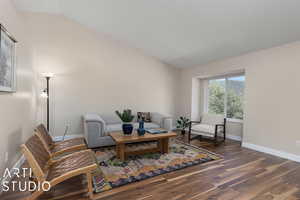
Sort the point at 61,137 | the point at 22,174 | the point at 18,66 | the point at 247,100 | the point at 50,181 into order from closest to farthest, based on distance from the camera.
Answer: the point at 50,181 → the point at 22,174 → the point at 18,66 → the point at 247,100 → the point at 61,137

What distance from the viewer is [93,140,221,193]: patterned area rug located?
2.11 metres

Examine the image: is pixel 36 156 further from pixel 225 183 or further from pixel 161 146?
pixel 225 183

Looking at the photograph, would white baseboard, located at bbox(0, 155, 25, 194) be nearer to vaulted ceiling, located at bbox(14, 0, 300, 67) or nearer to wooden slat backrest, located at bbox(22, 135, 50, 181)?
wooden slat backrest, located at bbox(22, 135, 50, 181)

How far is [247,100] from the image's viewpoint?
3.70 meters

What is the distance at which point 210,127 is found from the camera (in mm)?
4016

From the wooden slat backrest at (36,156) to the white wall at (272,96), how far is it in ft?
13.9

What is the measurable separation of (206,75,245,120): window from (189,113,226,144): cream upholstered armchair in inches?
26.2

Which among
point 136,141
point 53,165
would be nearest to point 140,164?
point 136,141

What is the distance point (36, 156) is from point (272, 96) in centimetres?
443

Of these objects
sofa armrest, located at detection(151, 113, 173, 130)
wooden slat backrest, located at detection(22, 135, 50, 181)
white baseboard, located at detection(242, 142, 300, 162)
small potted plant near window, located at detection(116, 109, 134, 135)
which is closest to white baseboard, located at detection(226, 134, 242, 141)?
white baseboard, located at detection(242, 142, 300, 162)

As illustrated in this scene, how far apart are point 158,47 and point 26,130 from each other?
3.80 meters

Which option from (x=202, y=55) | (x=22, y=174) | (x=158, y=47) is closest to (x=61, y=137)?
(x=22, y=174)

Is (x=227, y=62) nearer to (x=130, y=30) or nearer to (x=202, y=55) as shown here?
(x=202, y=55)

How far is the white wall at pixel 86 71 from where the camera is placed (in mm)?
3760
